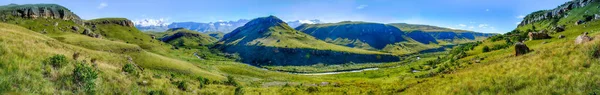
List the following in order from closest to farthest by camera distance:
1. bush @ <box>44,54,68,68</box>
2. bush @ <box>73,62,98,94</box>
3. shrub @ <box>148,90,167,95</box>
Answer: bush @ <box>73,62,98,94</box>, bush @ <box>44,54,68,68</box>, shrub @ <box>148,90,167,95</box>

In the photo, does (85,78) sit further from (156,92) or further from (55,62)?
(156,92)

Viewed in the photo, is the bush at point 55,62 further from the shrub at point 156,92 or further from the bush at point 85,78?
the shrub at point 156,92

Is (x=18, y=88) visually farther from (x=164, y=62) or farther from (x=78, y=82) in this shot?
(x=164, y=62)

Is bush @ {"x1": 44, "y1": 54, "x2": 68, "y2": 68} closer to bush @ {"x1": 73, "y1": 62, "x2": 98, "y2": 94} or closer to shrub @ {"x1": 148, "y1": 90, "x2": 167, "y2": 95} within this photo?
bush @ {"x1": 73, "y1": 62, "x2": 98, "y2": 94}

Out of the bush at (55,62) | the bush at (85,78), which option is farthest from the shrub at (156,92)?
the bush at (55,62)

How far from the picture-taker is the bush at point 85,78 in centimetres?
2136

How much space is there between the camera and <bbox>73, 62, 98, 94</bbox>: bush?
841 inches

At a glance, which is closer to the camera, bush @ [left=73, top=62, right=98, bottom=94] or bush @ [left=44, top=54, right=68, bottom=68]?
bush @ [left=73, top=62, right=98, bottom=94]

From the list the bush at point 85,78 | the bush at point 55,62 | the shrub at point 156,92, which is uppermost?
the bush at point 55,62

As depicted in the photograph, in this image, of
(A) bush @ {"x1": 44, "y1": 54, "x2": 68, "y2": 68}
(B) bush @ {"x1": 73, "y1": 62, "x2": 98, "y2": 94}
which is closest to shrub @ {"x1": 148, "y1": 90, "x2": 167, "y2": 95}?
(B) bush @ {"x1": 73, "y1": 62, "x2": 98, "y2": 94}

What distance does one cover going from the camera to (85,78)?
2189 cm

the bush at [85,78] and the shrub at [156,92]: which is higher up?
the bush at [85,78]

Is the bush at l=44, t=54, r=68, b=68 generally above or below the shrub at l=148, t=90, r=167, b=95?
above

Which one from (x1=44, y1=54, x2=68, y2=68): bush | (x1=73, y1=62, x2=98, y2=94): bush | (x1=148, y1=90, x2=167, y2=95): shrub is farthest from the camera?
(x1=148, y1=90, x2=167, y2=95): shrub
